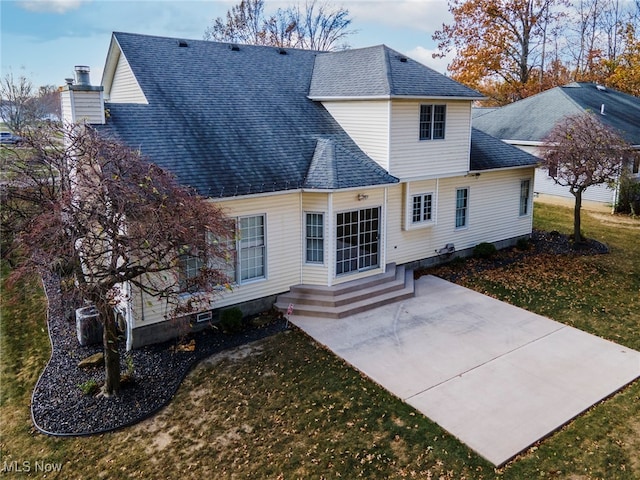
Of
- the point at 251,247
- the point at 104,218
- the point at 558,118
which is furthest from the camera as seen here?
the point at 558,118

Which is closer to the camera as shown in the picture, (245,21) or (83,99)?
(83,99)

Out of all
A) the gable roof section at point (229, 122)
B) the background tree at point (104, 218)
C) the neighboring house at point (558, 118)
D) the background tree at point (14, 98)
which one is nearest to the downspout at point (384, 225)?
the gable roof section at point (229, 122)

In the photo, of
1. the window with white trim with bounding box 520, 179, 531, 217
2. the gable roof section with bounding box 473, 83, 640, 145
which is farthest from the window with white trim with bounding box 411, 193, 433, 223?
the gable roof section with bounding box 473, 83, 640, 145

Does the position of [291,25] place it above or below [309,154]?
above

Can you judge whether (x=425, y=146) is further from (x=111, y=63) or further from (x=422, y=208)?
(x=111, y=63)

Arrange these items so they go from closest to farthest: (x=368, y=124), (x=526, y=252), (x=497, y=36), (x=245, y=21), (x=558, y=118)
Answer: (x=368, y=124), (x=526, y=252), (x=558, y=118), (x=497, y=36), (x=245, y=21)

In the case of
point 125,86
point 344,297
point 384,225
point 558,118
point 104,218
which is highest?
point 125,86

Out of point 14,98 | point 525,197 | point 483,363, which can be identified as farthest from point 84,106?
point 14,98

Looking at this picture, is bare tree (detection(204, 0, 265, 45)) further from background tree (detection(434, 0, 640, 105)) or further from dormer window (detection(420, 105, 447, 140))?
dormer window (detection(420, 105, 447, 140))
